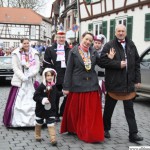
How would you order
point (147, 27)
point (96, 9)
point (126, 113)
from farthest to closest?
point (96, 9) → point (147, 27) → point (126, 113)

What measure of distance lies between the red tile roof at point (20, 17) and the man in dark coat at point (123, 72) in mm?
66498

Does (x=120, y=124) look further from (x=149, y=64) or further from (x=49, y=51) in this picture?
(x=149, y=64)

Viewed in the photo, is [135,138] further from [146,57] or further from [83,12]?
[83,12]

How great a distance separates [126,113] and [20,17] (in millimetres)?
67749

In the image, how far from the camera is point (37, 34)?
7256cm

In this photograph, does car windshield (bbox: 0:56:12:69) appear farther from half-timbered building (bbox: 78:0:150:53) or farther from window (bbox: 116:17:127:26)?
window (bbox: 116:17:127:26)

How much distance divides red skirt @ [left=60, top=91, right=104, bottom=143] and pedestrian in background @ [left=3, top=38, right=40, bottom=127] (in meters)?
1.06

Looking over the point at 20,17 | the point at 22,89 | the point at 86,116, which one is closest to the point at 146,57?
the point at 22,89

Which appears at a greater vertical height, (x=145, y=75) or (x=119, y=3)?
(x=119, y=3)

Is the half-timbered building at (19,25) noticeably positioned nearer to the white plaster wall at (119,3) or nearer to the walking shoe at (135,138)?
the white plaster wall at (119,3)

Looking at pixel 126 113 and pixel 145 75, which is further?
pixel 145 75

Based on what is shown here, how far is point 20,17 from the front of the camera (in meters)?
72.0

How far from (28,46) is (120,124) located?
2404 mm

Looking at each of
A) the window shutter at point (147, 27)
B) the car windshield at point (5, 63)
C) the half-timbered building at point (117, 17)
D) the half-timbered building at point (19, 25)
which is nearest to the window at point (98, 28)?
the half-timbered building at point (117, 17)
